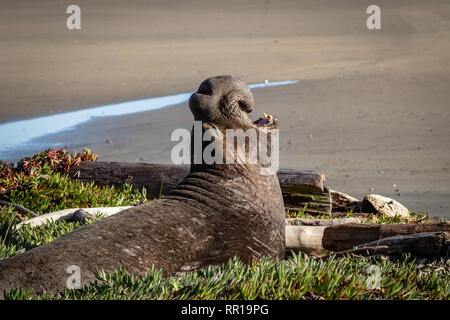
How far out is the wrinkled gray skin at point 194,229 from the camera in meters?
4.91

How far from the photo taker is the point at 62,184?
368 inches

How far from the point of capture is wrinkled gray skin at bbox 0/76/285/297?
491 centimetres

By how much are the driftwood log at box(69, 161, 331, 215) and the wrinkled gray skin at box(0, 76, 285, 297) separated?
3.00 meters

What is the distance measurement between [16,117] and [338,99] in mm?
9754

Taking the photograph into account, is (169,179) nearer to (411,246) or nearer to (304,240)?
(304,240)

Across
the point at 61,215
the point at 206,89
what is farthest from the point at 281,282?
the point at 61,215

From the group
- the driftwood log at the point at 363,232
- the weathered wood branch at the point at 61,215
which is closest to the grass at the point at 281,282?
the driftwood log at the point at 363,232

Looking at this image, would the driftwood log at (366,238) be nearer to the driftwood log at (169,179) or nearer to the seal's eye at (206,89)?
the driftwood log at (169,179)

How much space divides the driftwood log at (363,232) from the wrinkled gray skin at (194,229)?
835 millimetres

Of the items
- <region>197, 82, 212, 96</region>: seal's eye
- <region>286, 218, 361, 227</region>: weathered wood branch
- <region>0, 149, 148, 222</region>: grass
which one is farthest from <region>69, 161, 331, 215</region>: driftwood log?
<region>197, 82, 212, 96</region>: seal's eye

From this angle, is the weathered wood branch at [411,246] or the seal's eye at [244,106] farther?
the seal's eye at [244,106]

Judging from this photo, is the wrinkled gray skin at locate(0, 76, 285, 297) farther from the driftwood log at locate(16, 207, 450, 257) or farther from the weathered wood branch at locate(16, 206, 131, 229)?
the weathered wood branch at locate(16, 206, 131, 229)
